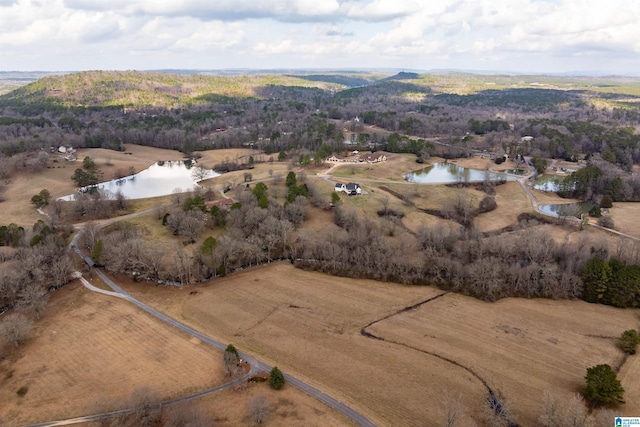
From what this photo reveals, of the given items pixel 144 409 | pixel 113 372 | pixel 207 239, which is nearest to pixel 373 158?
pixel 207 239

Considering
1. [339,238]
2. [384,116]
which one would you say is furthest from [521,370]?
[384,116]

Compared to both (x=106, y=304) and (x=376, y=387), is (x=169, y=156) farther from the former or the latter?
(x=376, y=387)

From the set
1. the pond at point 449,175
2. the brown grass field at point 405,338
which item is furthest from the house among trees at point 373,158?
the brown grass field at point 405,338

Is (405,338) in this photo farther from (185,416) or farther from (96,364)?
(96,364)

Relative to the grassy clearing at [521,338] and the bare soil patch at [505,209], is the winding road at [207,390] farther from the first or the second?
the bare soil patch at [505,209]

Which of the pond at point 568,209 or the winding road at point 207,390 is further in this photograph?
the pond at point 568,209

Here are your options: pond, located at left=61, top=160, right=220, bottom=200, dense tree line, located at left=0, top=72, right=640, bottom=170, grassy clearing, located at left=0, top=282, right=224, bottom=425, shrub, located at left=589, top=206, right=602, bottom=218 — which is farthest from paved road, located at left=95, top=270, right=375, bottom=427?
dense tree line, located at left=0, top=72, right=640, bottom=170
